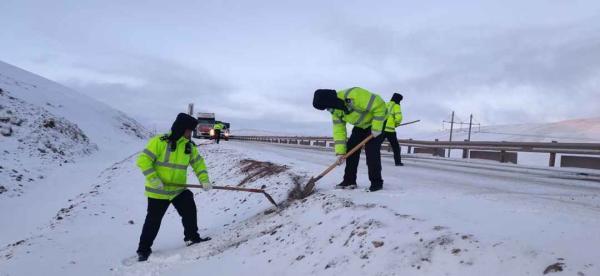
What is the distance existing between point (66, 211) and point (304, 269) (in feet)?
27.5

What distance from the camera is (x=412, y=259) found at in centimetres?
357

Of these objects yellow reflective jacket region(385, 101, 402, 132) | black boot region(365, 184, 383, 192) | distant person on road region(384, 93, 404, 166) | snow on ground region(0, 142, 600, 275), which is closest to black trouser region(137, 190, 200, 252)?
snow on ground region(0, 142, 600, 275)

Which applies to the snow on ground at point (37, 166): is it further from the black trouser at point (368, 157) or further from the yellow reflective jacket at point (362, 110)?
the yellow reflective jacket at point (362, 110)

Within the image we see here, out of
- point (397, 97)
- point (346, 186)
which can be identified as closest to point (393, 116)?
point (397, 97)

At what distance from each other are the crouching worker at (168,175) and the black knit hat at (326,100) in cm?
186

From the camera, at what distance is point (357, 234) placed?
14.9 ft

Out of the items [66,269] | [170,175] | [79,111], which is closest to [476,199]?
[170,175]

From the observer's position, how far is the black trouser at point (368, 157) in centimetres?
651

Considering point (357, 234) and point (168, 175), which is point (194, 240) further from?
point (357, 234)

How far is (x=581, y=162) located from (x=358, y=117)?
993 cm

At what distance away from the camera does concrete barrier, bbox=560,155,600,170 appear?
12453 millimetres

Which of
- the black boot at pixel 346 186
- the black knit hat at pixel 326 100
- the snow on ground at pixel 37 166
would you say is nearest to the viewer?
→ the black knit hat at pixel 326 100

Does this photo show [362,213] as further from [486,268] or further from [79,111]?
[79,111]

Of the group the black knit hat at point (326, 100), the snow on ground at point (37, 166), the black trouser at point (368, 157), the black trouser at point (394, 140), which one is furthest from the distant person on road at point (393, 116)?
the snow on ground at point (37, 166)
